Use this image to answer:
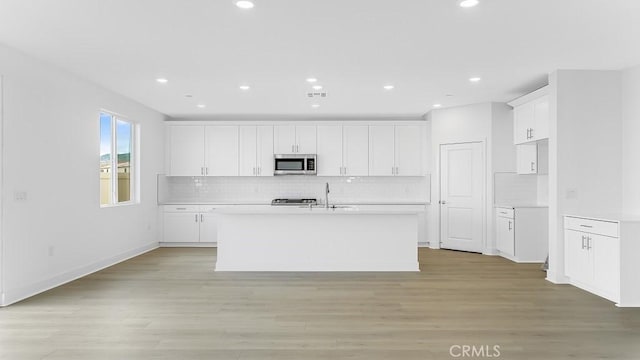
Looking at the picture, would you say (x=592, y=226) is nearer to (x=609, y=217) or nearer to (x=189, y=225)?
(x=609, y=217)

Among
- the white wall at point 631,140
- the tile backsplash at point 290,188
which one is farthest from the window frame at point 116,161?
the white wall at point 631,140

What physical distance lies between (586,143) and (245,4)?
4323 mm

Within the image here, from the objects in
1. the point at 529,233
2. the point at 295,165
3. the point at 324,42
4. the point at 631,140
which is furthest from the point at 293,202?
the point at 631,140

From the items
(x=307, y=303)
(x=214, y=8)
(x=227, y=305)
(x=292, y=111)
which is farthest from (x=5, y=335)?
(x=292, y=111)

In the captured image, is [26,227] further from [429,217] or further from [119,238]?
[429,217]

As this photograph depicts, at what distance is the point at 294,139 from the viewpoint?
860 cm

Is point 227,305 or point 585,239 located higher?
point 585,239

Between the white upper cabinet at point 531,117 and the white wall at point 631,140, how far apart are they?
2.94 ft

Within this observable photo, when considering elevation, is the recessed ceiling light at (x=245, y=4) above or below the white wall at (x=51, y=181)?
above

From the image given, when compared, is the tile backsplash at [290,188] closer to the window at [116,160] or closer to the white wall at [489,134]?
the window at [116,160]

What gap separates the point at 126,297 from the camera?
4.65 metres

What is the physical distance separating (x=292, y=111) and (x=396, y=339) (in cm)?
542

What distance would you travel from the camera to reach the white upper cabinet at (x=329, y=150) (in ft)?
28.2

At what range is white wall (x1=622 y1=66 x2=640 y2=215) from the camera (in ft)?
16.5
